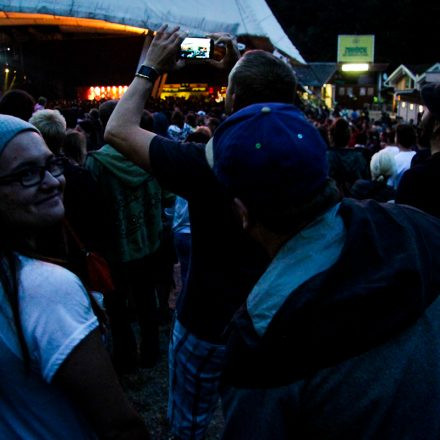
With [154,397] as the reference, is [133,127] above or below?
above

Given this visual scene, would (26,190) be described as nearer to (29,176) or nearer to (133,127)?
(29,176)

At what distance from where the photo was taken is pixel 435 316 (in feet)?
3.44

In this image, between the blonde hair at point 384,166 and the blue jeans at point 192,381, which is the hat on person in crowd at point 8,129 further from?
the blonde hair at point 384,166

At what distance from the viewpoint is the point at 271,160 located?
1081 mm

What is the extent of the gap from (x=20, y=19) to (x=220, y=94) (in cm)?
1256

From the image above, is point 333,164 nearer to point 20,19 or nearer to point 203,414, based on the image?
point 203,414

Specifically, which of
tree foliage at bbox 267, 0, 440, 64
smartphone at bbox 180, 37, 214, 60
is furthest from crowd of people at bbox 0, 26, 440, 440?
tree foliage at bbox 267, 0, 440, 64

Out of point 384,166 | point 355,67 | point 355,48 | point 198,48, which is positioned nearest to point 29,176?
point 198,48

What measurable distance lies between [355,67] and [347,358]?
87882 mm

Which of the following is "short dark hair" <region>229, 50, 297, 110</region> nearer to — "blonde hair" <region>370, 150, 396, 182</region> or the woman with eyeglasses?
the woman with eyeglasses

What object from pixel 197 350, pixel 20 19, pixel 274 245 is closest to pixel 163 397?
pixel 197 350

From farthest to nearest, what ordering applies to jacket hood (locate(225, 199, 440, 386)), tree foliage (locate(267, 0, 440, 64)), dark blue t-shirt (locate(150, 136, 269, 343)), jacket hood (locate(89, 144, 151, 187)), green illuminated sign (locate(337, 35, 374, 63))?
green illuminated sign (locate(337, 35, 374, 63)) → tree foliage (locate(267, 0, 440, 64)) → jacket hood (locate(89, 144, 151, 187)) → dark blue t-shirt (locate(150, 136, 269, 343)) → jacket hood (locate(225, 199, 440, 386))

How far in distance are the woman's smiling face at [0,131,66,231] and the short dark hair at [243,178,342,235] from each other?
61cm

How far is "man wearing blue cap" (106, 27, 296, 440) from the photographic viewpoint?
190 cm
